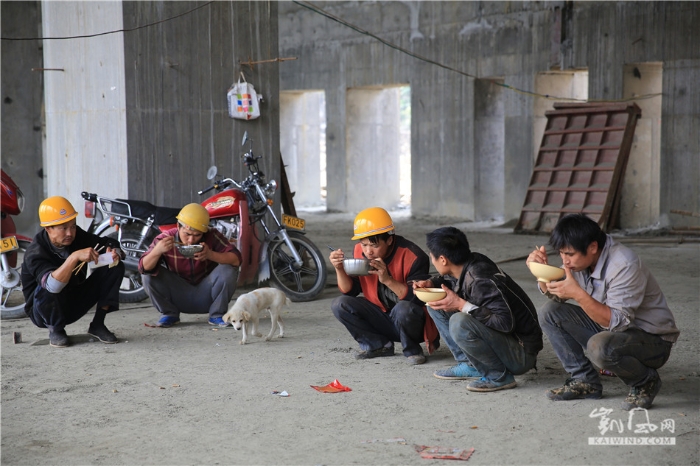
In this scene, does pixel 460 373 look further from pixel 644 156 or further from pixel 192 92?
pixel 644 156

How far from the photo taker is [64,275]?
5.60 meters

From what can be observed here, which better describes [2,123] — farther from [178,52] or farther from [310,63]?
[310,63]

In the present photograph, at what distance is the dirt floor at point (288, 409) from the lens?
3732 mm

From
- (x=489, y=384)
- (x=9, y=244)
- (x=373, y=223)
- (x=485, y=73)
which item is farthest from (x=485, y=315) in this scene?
(x=485, y=73)

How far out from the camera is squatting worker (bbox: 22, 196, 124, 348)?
5.68 metres

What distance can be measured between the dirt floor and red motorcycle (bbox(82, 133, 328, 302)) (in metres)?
1.33

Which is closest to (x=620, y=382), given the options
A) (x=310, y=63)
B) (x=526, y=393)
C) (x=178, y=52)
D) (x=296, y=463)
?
(x=526, y=393)

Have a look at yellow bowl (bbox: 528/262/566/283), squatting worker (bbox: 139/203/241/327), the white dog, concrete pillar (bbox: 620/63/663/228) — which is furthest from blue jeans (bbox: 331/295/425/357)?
concrete pillar (bbox: 620/63/663/228)

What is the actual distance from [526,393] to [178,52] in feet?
16.8

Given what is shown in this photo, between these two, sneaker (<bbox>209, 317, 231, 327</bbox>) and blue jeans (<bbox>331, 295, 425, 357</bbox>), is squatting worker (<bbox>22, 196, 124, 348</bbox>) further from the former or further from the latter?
blue jeans (<bbox>331, 295, 425, 357</bbox>)

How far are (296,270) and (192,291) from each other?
143 centimetres

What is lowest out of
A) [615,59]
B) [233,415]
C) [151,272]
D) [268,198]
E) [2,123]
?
[233,415]

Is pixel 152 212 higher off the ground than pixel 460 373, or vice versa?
pixel 152 212

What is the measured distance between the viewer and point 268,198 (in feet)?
25.8
